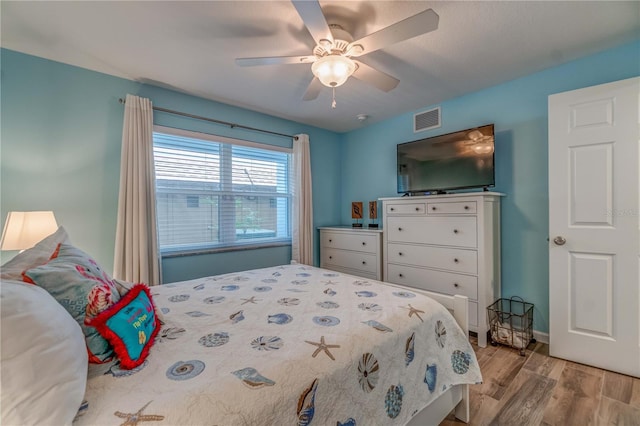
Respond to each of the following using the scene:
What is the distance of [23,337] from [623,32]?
3479 millimetres

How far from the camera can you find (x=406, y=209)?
Answer: 2.96 m

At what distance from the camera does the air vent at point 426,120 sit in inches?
124

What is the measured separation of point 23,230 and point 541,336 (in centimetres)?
406

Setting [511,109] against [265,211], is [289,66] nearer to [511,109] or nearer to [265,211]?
[265,211]

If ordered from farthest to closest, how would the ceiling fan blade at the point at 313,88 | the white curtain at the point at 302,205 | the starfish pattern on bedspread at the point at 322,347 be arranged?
1. the white curtain at the point at 302,205
2. the ceiling fan blade at the point at 313,88
3. the starfish pattern on bedspread at the point at 322,347

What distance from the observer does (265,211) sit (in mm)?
3502

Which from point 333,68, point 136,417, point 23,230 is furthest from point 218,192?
point 136,417

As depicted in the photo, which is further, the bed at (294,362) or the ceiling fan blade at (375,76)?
the ceiling fan blade at (375,76)

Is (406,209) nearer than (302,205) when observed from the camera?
Yes

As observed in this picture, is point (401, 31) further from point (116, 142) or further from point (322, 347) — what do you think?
point (116, 142)

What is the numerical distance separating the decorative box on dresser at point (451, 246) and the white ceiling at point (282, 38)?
3.79 ft

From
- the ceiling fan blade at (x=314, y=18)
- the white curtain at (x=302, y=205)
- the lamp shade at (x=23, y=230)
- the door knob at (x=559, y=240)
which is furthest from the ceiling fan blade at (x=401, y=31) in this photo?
the lamp shade at (x=23, y=230)

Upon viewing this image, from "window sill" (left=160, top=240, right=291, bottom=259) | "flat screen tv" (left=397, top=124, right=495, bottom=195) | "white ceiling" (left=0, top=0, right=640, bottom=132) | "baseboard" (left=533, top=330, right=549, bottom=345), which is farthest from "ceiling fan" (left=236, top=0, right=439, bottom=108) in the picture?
"baseboard" (left=533, top=330, right=549, bottom=345)

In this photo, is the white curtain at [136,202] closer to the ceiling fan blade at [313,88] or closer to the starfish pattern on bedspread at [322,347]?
the ceiling fan blade at [313,88]
